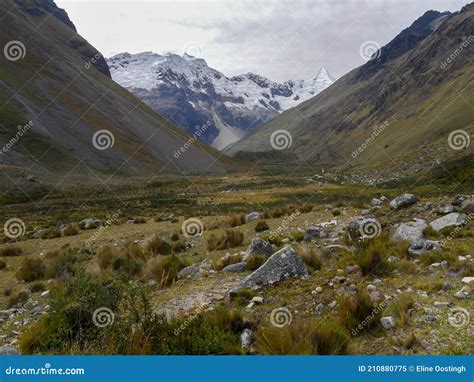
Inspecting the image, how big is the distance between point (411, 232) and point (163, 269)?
24.4 feet

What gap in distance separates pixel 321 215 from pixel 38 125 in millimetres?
82596

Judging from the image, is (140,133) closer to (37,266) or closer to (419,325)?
(37,266)

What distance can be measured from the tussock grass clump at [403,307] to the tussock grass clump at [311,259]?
2907mm

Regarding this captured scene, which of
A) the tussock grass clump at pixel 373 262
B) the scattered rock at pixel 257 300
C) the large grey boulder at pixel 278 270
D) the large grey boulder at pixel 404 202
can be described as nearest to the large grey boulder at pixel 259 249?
the large grey boulder at pixel 278 270

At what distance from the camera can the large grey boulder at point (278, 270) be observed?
9.36m

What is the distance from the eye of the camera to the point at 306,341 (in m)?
5.77

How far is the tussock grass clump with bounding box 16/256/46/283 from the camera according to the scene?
12.4 metres

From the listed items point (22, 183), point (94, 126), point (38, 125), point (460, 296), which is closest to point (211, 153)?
point (94, 126)

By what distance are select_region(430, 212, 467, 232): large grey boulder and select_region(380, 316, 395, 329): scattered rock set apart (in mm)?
6324

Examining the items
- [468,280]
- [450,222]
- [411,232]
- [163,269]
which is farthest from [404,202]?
[163,269]

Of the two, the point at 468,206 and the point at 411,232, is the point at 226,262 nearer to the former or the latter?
the point at 411,232

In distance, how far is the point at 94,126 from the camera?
102750mm

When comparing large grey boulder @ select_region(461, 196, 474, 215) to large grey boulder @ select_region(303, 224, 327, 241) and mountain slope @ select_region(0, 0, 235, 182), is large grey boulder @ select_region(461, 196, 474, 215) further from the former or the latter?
mountain slope @ select_region(0, 0, 235, 182)

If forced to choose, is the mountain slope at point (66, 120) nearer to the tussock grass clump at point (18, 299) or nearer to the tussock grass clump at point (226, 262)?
the tussock grass clump at point (18, 299)
